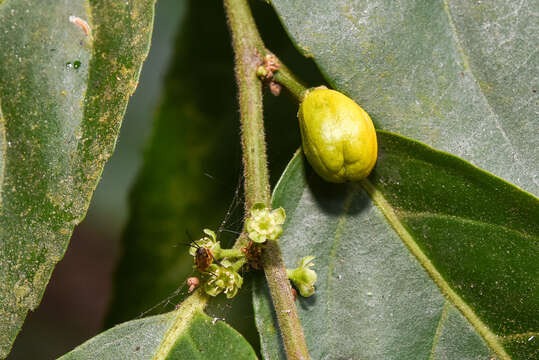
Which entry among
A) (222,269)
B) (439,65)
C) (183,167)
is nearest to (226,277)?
(222,269)

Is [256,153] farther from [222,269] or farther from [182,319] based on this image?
[182,319]

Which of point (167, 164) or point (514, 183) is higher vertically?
point (514, 183)

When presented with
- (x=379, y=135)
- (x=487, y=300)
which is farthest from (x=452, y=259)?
(x=379, y=135)

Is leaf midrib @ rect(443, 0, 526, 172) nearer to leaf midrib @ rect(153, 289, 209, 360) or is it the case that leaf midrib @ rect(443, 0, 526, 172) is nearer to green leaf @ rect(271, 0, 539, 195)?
green leaf @ rect(271, 0, 539, 195)

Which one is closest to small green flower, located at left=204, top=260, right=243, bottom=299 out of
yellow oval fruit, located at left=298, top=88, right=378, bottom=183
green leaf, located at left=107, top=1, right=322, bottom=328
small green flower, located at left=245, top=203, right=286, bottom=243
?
small green flower, located at left=245, top=203, right=286, bottom=243

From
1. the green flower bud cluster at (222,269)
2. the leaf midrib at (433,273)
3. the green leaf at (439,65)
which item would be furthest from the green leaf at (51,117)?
the leaf midrib at (433,273)

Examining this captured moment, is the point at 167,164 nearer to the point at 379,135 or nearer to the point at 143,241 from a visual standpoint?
the point at 143,241
